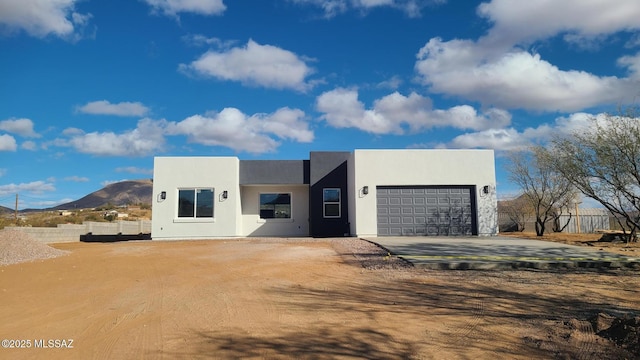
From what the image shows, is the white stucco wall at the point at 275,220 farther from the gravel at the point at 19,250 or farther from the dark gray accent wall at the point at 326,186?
the gravel at the point at 19,250

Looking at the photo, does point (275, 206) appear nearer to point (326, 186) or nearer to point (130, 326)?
point (326, 186)

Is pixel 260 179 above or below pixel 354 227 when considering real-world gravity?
above

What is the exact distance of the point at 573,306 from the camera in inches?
249

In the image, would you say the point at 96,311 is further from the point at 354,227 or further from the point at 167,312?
the point at 354,227

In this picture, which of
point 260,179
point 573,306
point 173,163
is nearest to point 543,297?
point 573,306

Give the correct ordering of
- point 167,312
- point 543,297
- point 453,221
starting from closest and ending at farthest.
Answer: point 167,312 → point 543,297 → point 453,221

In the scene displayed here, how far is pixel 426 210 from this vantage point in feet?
61.4

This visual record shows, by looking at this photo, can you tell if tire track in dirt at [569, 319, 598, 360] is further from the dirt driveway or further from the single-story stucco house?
the single-story stucco house

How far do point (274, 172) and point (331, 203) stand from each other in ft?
10.8

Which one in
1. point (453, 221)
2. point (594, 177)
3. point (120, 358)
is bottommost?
point (120, 358)

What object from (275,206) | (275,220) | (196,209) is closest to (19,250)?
(196,209)

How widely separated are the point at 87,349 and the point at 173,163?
16.4 metres

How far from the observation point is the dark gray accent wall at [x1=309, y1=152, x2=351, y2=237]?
67.8 feet

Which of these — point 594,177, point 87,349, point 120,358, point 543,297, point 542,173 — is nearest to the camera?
point 120,358
